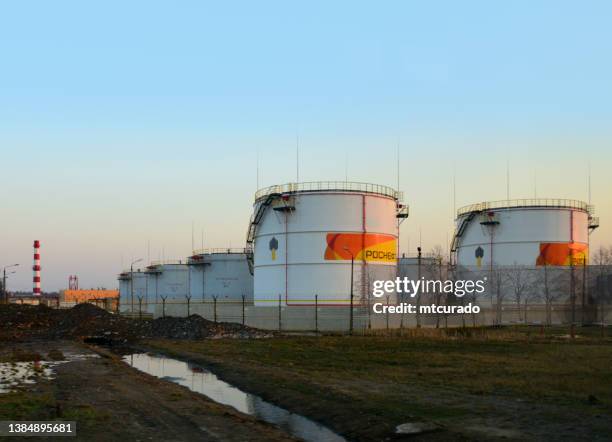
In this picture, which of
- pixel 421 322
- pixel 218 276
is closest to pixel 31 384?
pixel 421 322

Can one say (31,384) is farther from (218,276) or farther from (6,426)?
(218,276)

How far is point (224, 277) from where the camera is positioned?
86.6m

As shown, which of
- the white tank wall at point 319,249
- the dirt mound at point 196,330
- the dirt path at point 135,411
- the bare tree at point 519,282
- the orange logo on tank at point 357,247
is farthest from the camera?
the bare tree at point 519,282

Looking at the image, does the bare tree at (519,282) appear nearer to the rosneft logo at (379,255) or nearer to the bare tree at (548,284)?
the bare tree at (548,284)

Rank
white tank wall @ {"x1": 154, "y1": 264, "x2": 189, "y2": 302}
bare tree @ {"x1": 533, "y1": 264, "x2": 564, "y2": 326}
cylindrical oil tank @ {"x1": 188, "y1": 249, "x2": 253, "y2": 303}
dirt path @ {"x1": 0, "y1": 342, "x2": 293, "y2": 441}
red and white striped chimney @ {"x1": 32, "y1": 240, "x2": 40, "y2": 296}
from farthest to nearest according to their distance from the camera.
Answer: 1. red and white striped chimney @ {"x1": 32, "y1": 240, "x2": 40, "y2": 296}
2. white tank wall @ {"x1": 154, "y1": 264, "x2": 189, "y2": 302}
3. cylindrical oil tank @ {"x1": 188, "y1": 249, "x2": 253, "y2": 303}
4. bare tree @ {"x1": 533, "y1": 264, "x2": 564, "y2": 326}
5. dirt path @ {"x1": 0, "y1": 342, "x2": 293, "y2": 441}

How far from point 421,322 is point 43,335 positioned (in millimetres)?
30623

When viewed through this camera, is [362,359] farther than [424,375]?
Yes

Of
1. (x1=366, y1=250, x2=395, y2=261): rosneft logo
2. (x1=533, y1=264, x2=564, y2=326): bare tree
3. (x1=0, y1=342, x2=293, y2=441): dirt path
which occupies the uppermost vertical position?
(x1=366, y1=250, x2=395, y2=261): rosneft logo

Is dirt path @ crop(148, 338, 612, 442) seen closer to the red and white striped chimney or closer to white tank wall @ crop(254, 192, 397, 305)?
white tank wall @ crop(254, 192, 397, 305)

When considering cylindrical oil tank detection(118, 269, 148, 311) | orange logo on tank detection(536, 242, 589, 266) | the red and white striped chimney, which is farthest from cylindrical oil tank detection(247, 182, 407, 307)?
the red and white striped chimney

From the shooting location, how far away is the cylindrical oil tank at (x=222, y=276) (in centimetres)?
8581

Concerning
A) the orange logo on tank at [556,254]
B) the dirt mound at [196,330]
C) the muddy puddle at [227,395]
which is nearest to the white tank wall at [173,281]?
the dirt mound at [196,330]

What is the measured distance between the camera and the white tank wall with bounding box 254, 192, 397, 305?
5588cm

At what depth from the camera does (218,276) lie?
8712cm
